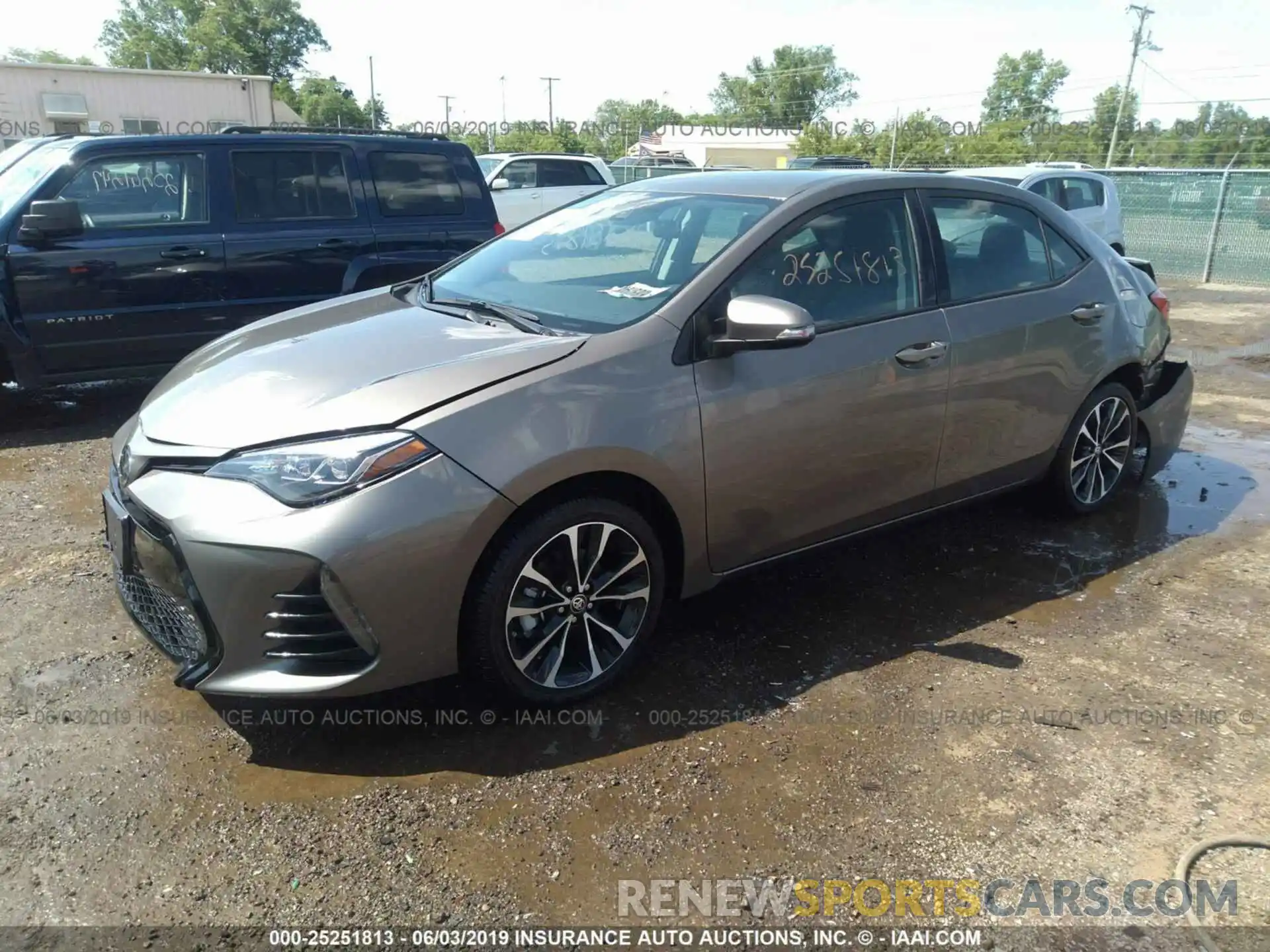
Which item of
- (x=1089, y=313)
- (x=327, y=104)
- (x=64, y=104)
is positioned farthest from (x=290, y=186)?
(x=327, y=104)

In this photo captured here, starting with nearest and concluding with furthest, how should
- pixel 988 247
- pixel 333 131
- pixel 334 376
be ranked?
pixel 334 376 < pixel 988 247 < pixel 333 131

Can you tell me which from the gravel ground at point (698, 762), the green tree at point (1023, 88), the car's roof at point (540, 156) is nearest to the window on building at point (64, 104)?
the car's roof at point (540, 156)

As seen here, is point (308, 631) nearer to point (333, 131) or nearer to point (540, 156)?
point (333, 131)

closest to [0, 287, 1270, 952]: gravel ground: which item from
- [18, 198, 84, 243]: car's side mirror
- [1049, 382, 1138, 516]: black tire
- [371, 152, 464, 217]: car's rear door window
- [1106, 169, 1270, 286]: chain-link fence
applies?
[1049, 382, 1138, 516]: black tire

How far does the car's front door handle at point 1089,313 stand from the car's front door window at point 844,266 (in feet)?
3.48

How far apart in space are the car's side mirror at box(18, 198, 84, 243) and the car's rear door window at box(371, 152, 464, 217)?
2.00 m

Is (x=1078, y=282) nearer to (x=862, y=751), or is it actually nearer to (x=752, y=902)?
(x=862, y=751)

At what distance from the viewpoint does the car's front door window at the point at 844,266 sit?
339 centimetres

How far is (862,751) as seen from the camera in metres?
2.94

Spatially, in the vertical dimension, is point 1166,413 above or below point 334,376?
below

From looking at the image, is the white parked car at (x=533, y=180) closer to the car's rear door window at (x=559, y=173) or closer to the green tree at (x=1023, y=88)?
the car's rear door window at (x=559, y=173)

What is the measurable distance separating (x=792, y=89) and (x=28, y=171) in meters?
103

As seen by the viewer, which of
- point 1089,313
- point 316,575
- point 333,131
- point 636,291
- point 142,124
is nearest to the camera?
point 316,575

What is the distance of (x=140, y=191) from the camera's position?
6074 mm
